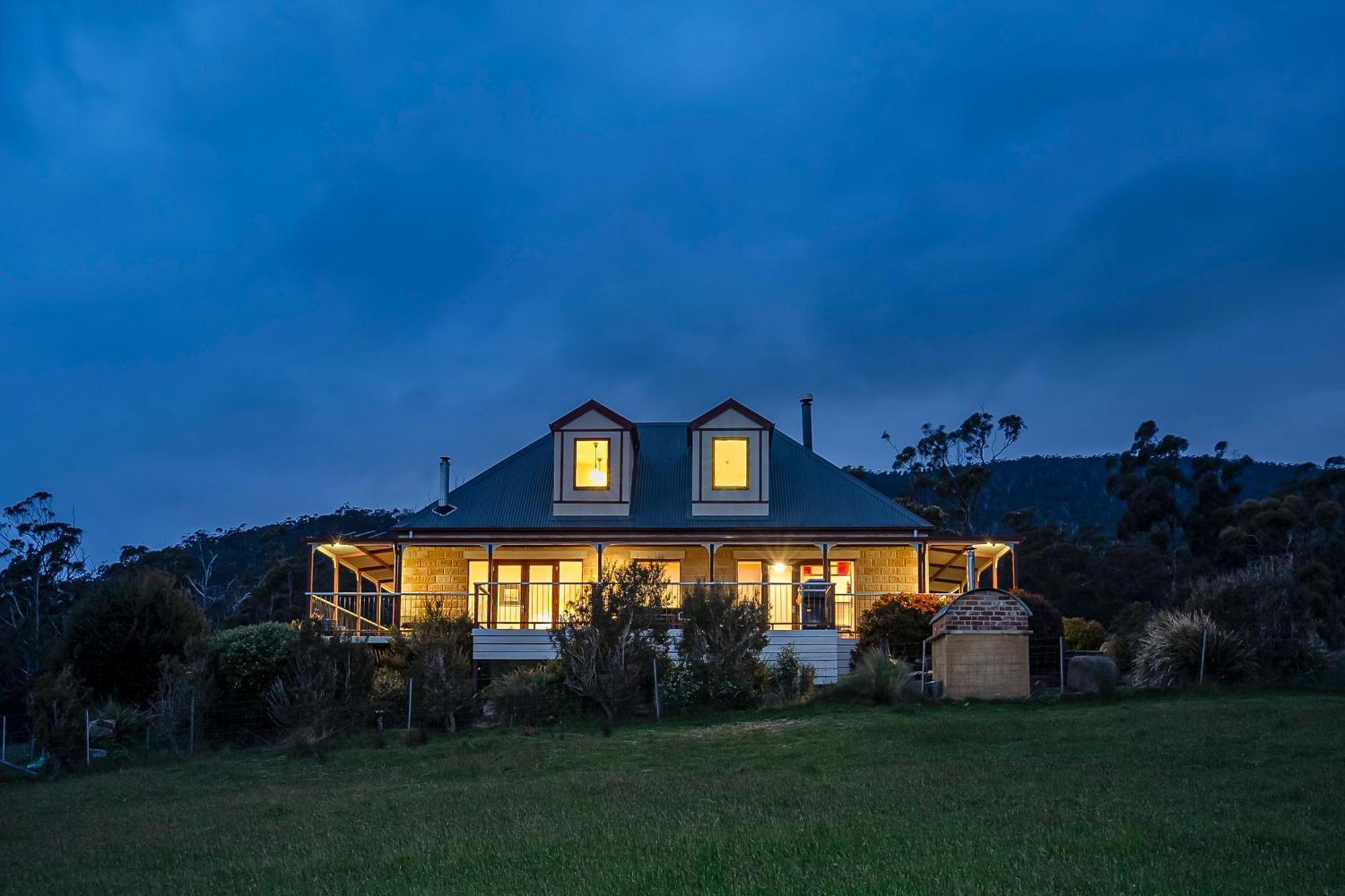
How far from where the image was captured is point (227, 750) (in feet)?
59.4

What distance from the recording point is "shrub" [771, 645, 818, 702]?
773 inches

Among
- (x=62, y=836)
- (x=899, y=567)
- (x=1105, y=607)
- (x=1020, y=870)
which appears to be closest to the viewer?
(x=1020, y=870)

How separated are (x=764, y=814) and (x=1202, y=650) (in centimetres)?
1202

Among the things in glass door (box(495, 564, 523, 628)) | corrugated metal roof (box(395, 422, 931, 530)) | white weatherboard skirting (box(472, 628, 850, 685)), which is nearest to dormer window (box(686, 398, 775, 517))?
corrugated metal roof (box(395, 422, 931, 530))

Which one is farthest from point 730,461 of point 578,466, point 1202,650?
point 1202,650

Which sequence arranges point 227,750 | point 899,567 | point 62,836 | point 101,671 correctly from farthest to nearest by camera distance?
point 899,567 < point 101,671 < point 227,750 < point 62,836

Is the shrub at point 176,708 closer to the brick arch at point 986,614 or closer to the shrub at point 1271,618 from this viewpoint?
the brick arch at point 986,614

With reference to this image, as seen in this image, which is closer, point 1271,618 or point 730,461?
point 1271,618

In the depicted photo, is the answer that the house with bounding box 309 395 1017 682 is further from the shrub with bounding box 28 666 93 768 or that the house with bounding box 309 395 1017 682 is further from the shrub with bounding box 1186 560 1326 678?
the shrub with bounding box 28 666 93 768

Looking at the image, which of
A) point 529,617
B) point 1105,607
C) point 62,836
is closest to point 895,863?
point 62,836

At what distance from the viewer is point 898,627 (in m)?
23.0

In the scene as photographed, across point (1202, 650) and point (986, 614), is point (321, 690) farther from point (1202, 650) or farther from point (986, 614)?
point (1202, 650)

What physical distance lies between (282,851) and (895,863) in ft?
14.9

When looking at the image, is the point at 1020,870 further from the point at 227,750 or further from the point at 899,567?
the point at 899,567
